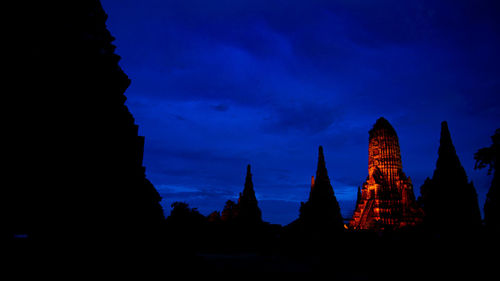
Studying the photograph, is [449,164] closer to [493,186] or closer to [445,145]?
[445,145]

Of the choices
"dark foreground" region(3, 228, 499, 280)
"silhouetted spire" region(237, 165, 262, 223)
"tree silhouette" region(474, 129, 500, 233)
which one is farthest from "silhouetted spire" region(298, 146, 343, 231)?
"tree silhouette" region(474, 129, 500, 233)

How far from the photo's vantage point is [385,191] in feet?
130

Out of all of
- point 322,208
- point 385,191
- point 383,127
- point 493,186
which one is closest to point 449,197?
point 322,208

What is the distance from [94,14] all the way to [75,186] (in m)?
2.88

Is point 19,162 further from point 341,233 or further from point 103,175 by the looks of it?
point 341,233

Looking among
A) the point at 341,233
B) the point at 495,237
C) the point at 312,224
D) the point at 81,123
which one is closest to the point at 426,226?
the point at 312,224

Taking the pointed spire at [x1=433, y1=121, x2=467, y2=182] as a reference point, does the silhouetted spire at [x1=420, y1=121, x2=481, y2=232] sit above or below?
below

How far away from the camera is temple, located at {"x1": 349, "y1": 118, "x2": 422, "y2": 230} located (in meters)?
37.5

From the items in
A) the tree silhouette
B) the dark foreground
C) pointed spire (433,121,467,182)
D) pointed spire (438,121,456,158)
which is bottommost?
the dark foreground

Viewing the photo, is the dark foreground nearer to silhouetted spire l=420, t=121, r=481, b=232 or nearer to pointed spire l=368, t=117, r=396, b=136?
silhouetted spire l=420, t=121, r=481, b=232

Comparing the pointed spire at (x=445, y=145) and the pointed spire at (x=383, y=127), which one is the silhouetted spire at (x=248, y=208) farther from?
the pointed spire at (x=383, y=127)

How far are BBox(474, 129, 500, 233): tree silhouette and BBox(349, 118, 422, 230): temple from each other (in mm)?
29516

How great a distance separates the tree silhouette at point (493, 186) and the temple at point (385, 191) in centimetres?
2952

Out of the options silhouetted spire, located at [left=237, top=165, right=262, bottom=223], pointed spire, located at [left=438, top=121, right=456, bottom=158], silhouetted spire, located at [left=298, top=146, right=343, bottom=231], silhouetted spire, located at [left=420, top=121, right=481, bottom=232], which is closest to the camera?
silhouetted spire, located at [left=420, top=121, right=481, bottom=232]
